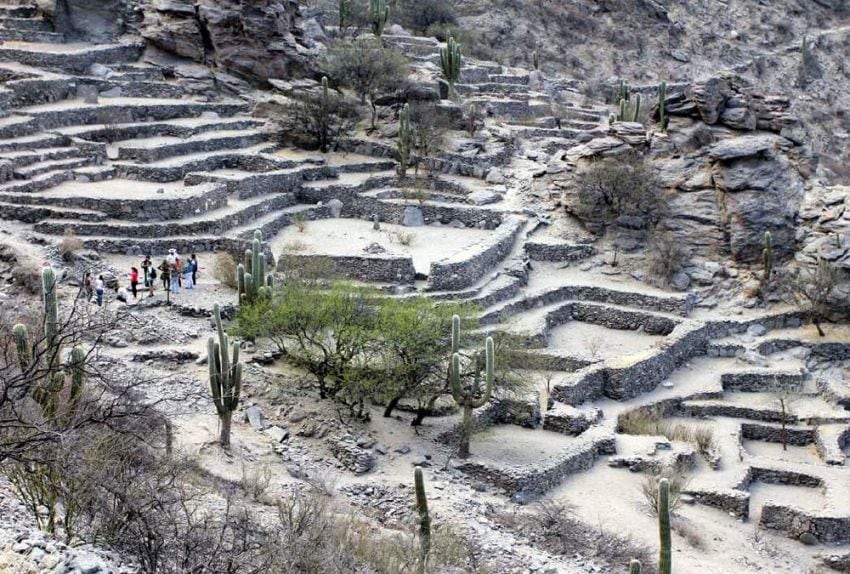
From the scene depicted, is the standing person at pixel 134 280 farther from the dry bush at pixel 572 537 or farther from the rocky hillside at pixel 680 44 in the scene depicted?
Answer: the rocky hillside at pixel 680 44

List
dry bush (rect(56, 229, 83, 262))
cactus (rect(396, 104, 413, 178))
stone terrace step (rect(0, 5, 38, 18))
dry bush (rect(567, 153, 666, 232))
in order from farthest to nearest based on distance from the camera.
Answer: stone terrace step (rect(0, 5, 38, 18)) < cactus (rect(396, 104, 413, 178)) < dry bush (rect(567, 153, 666, 232)) < dry bush (rect(56, 229, 83, 262))

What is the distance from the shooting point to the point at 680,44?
68438mm

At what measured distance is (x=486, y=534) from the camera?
20.4 m

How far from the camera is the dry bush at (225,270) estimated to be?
97.3 ft

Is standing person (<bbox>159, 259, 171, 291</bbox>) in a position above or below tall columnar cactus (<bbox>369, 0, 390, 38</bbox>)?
below

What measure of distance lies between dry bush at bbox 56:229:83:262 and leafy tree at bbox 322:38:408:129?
1573 centimetres

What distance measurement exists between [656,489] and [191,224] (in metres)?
15.8

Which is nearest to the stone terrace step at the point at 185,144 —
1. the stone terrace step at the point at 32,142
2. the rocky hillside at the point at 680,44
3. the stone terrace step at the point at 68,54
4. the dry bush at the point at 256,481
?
the stone terrace step at the point at 32,142

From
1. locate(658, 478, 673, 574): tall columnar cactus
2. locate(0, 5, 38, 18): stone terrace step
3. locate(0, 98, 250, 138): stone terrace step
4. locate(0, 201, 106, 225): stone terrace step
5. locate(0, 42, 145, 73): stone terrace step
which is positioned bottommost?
locate(658, 478, 673, 574): tall columnar cactus

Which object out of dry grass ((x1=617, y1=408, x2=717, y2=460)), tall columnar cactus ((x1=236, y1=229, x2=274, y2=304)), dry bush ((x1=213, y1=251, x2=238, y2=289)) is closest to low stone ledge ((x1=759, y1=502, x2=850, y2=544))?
dry grass ((x1=617, y1=408, x2=717, y2=460))

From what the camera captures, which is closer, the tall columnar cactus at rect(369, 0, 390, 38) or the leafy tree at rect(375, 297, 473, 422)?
the leafy tree at rect(375, 297, 473, 422)

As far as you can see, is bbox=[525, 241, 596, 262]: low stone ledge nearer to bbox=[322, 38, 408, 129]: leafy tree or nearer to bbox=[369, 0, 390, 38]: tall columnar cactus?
bbox=[322, 38, 408, 129]: leafy tree

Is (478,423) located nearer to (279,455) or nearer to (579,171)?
(279,455)

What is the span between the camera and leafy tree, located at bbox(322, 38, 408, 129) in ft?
144
